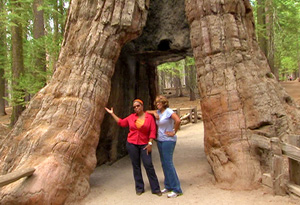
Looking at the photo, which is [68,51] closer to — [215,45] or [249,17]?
[215,45]

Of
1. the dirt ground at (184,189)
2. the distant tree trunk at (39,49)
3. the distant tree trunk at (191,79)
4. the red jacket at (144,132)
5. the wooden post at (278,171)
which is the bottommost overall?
the dirt ground at (184,189)

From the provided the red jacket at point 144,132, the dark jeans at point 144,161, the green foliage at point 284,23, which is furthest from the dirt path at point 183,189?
the green foliage at point 284,23

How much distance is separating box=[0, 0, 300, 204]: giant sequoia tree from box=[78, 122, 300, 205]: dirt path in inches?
14.8

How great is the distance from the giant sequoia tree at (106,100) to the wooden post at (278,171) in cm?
61

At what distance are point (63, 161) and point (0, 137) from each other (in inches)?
336

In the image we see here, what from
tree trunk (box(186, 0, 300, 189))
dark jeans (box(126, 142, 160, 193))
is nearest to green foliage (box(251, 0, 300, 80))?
tree trunk (box(186, 0, 300, 189))

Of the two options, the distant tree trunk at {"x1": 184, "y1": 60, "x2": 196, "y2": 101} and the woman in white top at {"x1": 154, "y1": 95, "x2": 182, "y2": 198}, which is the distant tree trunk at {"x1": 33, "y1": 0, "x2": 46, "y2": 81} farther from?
the distant tree trunk at {"x1": 184, "y1": 60, "x2": 196, "y2": 101}

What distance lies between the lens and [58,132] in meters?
5.48

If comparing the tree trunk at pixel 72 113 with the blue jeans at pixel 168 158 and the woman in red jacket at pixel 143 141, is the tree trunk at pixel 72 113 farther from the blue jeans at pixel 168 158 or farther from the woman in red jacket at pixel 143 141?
the blue jeans at pixel 168 158

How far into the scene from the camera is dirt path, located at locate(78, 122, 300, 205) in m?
4.93

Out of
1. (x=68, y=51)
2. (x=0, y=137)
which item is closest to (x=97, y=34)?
(x=68, y=51)

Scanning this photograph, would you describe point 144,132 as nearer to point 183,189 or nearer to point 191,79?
point 183,189

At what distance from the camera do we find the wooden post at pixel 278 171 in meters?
4.71

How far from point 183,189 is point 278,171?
1965 mm
